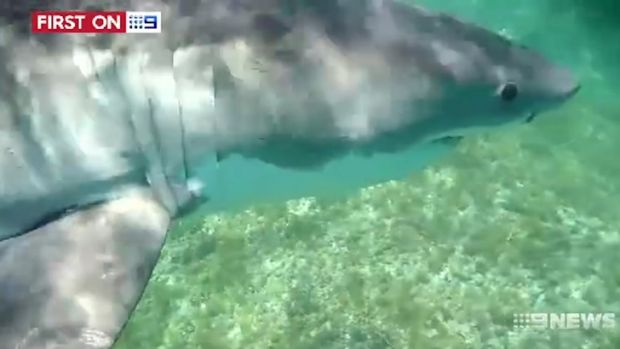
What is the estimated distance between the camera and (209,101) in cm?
229

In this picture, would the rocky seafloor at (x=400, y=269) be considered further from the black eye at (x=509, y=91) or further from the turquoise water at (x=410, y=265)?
the black eye at (x=509, y=91)

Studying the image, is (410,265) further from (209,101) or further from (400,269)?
(209,101)

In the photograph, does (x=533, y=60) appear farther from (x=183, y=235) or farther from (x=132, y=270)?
(x=183, y=235)

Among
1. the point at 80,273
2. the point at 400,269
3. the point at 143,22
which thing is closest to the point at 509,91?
the point at 143,22

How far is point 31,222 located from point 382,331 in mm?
2016

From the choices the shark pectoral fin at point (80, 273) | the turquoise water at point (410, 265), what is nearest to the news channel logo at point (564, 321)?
the turquoise water at point (410, 265)

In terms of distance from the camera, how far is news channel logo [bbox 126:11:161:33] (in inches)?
88.7

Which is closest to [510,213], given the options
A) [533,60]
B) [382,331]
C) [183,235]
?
[382,331]

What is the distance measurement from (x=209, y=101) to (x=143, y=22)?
0.90 feet

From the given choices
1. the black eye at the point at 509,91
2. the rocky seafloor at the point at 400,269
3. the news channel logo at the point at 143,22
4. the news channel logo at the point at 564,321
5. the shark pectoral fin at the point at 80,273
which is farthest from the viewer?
the news channel logo at the point at 564,321

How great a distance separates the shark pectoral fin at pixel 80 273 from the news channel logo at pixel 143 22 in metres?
0.45

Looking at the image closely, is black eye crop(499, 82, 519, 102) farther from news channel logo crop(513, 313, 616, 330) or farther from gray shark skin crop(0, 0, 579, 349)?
news channel logo crop(513, 313, 616, 330)

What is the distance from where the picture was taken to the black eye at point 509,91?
236 centimetres

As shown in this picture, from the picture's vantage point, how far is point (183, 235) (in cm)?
465
